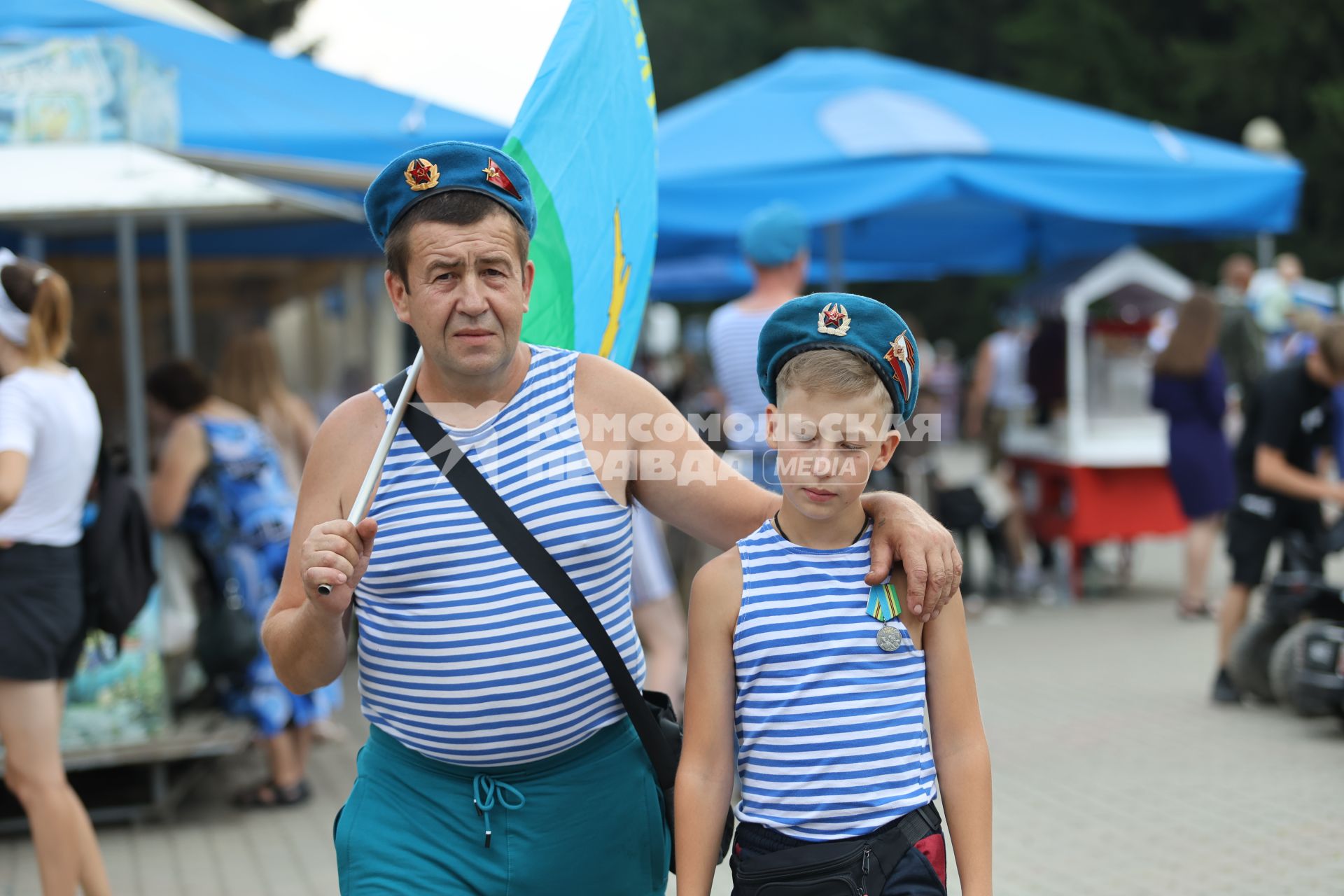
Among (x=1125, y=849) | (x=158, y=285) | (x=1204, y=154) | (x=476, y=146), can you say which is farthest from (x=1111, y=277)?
(x=476, y=146)

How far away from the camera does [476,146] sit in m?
2.42

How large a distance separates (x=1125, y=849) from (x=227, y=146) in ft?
15.2

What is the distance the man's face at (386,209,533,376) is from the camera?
2381 millimetres

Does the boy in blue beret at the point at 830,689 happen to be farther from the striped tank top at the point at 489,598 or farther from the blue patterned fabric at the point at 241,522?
Result: the blue patterned fabric at the point at 241,522

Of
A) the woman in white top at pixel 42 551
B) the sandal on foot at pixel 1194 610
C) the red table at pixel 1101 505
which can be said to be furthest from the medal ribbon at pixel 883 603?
the red table at pixel 1101 505

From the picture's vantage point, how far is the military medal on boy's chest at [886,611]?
7.55ft

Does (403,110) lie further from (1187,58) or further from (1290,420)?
(1187,58)

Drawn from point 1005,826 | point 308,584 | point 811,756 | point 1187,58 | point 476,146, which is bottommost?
point 1005,826

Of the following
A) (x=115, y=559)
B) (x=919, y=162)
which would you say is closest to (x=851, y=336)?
(x=115, y=559)

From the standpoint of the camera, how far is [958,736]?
2.34 metres

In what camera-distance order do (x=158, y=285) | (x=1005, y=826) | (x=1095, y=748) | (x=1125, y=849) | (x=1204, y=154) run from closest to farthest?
(x=1125, y=849) → (x=1005, y=826) → (x=1095, y=748) → (x=1204, y=154) → (x=158, y=285)

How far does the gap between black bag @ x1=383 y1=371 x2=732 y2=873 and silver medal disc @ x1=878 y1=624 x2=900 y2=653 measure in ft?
1.34

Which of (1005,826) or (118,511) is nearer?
(118,511)

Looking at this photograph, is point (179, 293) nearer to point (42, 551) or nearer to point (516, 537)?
point (42, 551)
